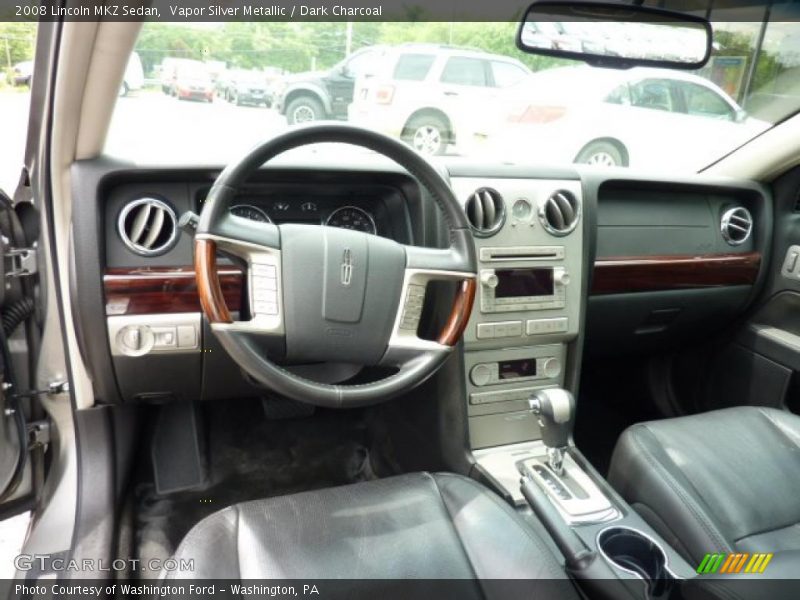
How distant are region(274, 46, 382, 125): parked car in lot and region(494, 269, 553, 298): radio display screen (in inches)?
26.4

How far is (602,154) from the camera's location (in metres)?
2.56

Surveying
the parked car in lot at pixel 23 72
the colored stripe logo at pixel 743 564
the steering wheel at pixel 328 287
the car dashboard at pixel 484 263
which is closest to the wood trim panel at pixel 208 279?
the steering wheel at pixel 328 287

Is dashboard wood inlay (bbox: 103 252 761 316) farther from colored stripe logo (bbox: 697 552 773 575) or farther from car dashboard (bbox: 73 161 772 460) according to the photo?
colored stripe logo (bbox: 697 552 773 575)

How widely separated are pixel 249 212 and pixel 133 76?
41 centimetres

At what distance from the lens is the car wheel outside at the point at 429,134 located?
2020 millimetres

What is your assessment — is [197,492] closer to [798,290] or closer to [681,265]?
[681,265]

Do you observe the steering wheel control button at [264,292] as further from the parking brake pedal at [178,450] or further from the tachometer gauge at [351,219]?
the parking brake pedal at [178,450]

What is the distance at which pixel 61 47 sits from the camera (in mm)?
1179

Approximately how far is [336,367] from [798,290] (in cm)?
183

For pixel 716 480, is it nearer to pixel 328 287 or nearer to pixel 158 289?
pixel 328 287

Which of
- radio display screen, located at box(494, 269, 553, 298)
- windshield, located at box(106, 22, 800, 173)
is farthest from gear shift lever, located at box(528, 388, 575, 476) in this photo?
windshield, located at box(106, 22, 800, 173)

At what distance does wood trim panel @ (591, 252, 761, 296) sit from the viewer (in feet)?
6.63

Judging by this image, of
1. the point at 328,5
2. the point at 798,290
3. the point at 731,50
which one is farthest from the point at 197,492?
the point at 731,50
